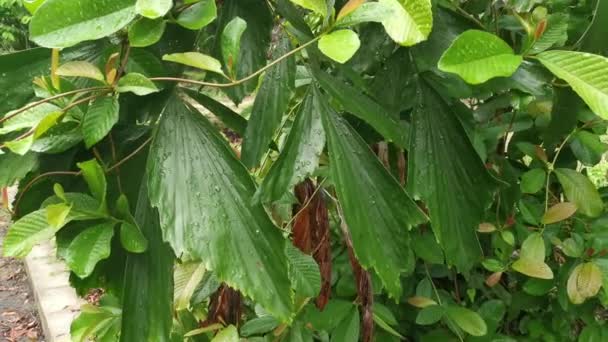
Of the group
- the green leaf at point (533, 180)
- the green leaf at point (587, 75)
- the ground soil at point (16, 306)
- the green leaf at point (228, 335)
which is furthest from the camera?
the ground soil at point (16, 306)

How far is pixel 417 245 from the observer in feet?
3.20

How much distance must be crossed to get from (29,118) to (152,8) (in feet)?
0.51

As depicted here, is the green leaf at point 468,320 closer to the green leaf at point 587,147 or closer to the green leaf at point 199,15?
the green leaf at point 587,147

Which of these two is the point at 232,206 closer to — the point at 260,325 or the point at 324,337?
the point at 260,325

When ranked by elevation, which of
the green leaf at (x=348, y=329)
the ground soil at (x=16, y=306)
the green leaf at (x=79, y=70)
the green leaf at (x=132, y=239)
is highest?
the green leaf at (x=79, y=70)

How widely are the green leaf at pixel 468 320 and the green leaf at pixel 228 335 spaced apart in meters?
0.36

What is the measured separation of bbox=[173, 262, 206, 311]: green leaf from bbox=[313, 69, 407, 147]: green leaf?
44 cm

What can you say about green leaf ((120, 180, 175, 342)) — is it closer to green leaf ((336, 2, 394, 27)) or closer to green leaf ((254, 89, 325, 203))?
green leaf ((254, 89, 325, 203))

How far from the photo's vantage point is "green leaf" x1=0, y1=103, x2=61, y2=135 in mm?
514

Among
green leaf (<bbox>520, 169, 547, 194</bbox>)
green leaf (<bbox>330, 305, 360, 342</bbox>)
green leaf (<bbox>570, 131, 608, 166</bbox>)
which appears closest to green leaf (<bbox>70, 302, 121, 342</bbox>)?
green leaf (<bbox>330, 305, 360, 342</bbox>)

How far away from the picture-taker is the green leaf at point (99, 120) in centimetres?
51

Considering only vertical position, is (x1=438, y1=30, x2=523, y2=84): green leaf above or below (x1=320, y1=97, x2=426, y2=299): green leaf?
above

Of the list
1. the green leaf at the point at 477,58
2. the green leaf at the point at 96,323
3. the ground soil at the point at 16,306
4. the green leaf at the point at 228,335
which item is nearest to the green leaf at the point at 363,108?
the green leaf at the point at 477,58

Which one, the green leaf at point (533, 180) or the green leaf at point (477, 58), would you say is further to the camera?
the green leaf at point (533, 180)
